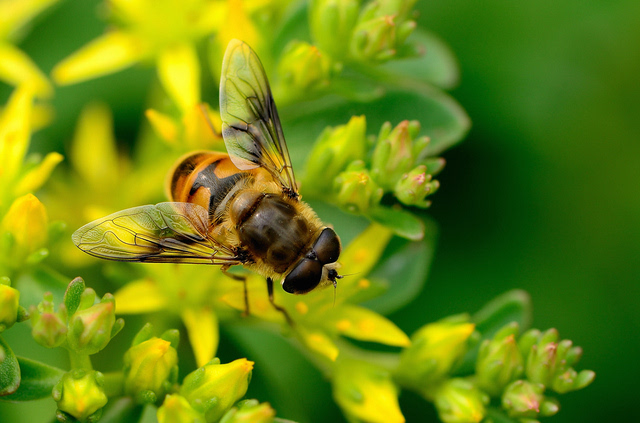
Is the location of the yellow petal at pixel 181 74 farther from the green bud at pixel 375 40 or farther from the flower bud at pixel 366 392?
the flower bud at pixel 366 392

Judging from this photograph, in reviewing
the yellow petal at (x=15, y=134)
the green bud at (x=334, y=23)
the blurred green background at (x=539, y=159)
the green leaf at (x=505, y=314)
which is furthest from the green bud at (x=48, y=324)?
the blurred green background at (x=539, y=159)

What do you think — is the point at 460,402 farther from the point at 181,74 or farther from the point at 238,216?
the point at 181,74

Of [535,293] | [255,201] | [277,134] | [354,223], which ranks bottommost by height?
[535,293]

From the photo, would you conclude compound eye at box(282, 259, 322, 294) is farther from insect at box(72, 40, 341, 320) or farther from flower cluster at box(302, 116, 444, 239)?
flower cluster at box(302, 116, 444, 239)

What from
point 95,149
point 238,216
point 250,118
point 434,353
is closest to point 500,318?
point 434,353

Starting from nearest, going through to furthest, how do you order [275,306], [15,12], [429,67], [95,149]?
[275,306] < [429,67] < [15,12] < [95,149]

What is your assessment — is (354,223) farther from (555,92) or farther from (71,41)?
(71,41)

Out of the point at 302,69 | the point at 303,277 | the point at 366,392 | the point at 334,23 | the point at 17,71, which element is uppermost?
the point at 334,23

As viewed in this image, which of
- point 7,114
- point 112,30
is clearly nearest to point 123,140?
point 112,30
